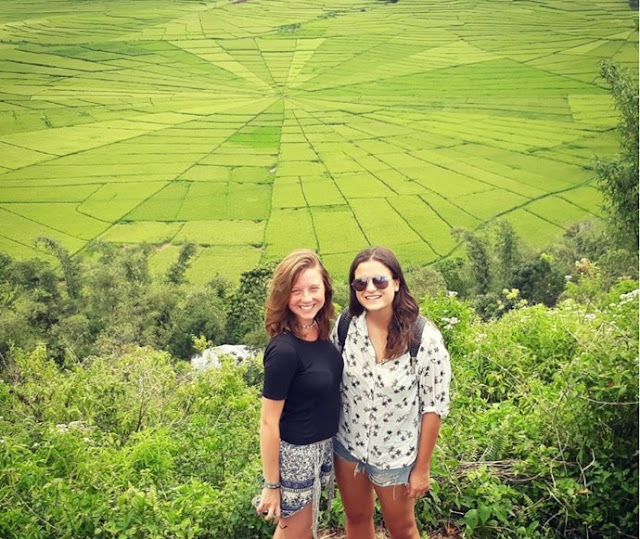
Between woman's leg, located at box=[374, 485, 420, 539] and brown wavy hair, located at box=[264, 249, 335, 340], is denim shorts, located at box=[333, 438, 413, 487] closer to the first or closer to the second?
woman's leg, located at box=[374, 485, 420, 539]

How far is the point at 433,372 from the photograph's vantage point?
1.80 meters

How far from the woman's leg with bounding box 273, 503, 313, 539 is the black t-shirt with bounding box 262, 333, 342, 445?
232 millimetres

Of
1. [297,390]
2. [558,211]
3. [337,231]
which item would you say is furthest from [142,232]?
[297,390]

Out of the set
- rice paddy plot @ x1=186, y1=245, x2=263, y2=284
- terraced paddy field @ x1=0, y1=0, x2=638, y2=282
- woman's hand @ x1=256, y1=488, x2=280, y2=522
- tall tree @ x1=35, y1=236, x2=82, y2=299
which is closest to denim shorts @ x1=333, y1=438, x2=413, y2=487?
woman's hand @ x1=256, y1=488, x2=280, y2=522

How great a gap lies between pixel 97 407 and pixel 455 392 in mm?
2388

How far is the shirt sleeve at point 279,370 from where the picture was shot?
1.73m

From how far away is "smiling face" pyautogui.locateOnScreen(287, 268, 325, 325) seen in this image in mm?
1807

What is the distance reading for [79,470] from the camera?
284cm

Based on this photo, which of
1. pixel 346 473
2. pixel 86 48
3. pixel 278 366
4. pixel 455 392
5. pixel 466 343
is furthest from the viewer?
pixel 86 48

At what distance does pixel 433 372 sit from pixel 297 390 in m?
0.37

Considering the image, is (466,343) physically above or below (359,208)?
above

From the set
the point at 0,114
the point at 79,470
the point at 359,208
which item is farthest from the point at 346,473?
the point at 0,114

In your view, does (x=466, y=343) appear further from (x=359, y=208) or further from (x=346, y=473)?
(x=359, y=208)

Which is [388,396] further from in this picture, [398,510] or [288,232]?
[288,232]
